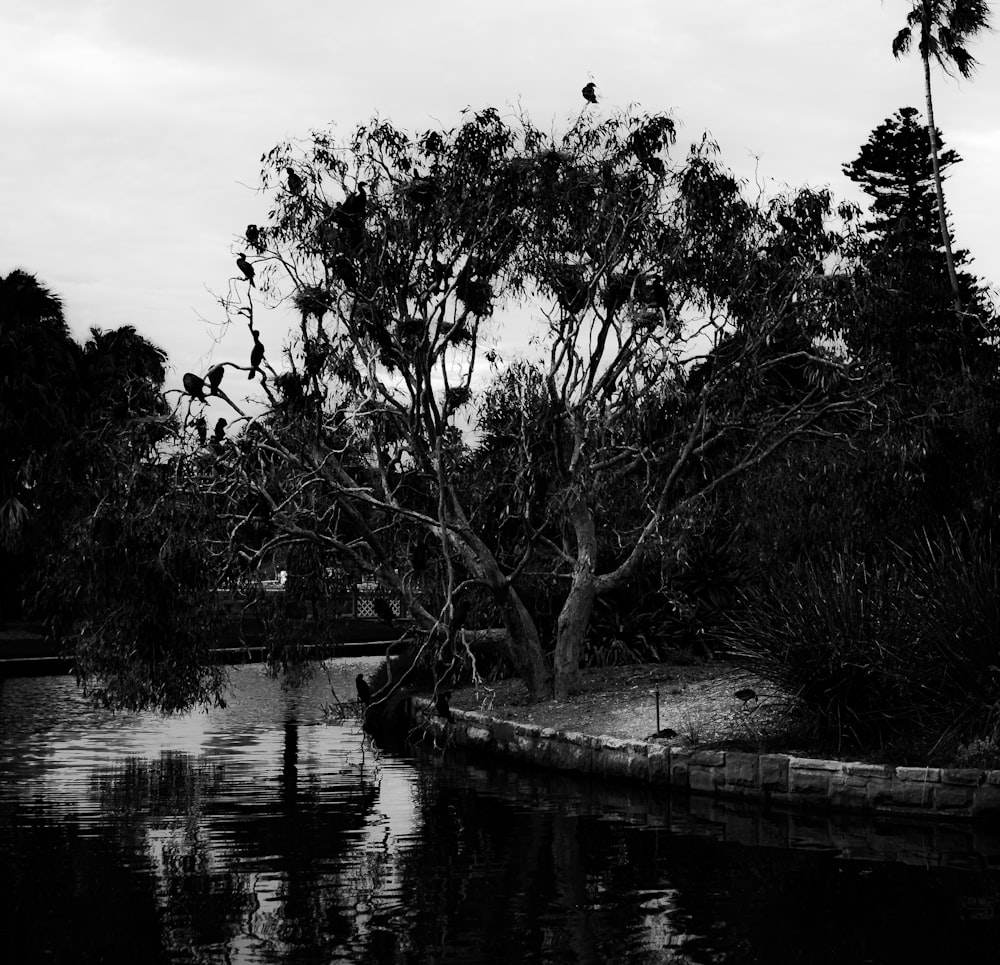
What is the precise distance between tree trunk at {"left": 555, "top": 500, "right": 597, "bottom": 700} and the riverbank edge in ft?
7.84

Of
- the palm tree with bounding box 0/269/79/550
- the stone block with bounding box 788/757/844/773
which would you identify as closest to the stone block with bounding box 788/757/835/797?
the stone block with bounding box 788/757/844/773

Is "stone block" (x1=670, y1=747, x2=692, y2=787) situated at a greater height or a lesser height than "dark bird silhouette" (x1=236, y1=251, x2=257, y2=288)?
lesser

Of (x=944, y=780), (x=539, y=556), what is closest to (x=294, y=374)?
(x=539, y=556)

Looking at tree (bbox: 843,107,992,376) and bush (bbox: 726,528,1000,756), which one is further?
tree (bbox: 843,107,992,376)

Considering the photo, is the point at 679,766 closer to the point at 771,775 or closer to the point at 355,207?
the point at 771,775

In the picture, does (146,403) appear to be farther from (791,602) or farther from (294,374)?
(791,602)

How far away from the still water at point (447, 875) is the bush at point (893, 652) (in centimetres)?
184

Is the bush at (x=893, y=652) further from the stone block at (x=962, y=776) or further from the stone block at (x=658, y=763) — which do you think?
the stone block at (x=658, y=763)

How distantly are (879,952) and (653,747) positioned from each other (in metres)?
7.99

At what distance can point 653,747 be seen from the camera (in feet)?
52.2

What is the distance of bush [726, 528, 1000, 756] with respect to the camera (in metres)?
14.1

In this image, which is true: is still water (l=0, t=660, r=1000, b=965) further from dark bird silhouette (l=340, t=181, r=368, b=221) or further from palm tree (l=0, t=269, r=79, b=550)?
palm tree (l=0, t=269, r=79, b=550)

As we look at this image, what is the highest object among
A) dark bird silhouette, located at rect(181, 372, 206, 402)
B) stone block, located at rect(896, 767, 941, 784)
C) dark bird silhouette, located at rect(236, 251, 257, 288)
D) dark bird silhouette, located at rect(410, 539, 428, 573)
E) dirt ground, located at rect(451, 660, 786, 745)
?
dark bird silhouette, located at rect(236, 251, 257, 288)

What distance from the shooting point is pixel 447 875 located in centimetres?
1023
